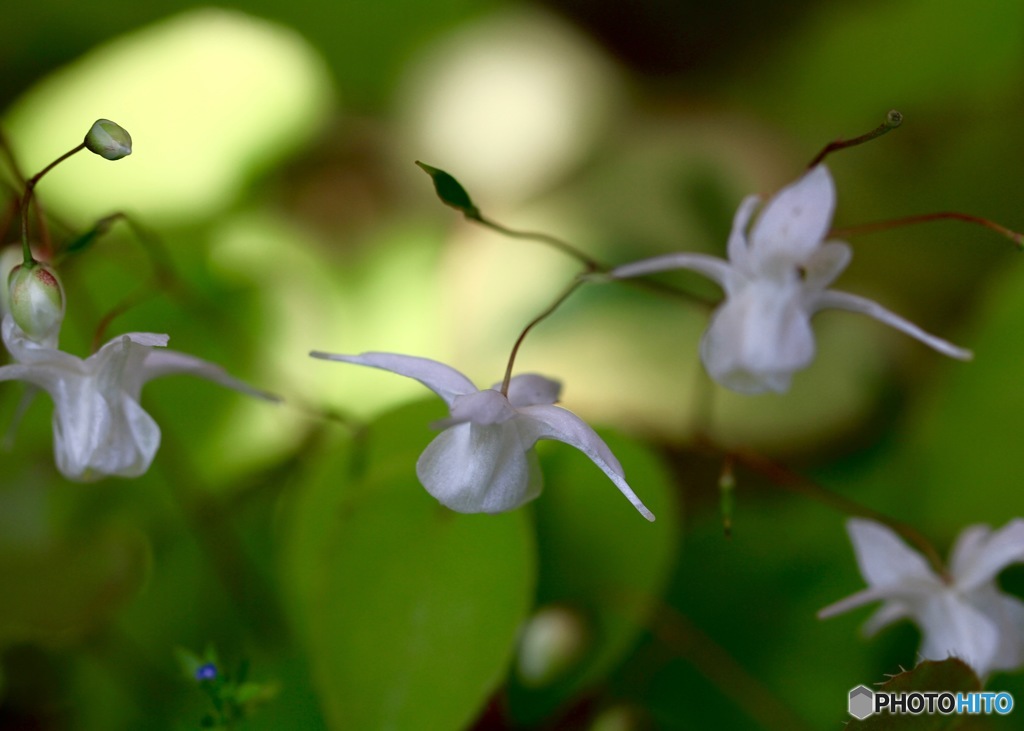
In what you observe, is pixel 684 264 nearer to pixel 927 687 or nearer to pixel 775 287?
pixel 775 287

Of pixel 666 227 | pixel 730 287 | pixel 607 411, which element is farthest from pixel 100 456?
pixel 666 227

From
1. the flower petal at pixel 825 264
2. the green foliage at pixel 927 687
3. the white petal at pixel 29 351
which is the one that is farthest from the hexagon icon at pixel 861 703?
the white petal at pixel 29 351

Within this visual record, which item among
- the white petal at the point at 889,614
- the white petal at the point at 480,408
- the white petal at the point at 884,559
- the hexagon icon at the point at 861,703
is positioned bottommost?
the hexagon icon at the point at 861,703

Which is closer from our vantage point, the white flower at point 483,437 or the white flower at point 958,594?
the white flower at point 483,437

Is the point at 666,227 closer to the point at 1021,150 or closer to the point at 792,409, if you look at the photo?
the point at 792,409

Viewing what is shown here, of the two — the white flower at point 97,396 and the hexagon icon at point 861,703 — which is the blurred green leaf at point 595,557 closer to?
the hexagon icon at point 861,703

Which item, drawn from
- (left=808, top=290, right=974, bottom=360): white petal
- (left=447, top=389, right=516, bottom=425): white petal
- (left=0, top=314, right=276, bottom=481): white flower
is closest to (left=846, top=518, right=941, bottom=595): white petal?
(left=808, top=290, right=974, bottom=360): white petal

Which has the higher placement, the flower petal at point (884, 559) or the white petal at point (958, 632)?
the flower petal at point (884, 559)
